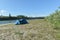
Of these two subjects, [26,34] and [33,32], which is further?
[33,32]

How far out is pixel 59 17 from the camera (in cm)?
1530

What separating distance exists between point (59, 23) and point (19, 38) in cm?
692

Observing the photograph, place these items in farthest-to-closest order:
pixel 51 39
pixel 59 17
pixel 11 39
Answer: pixel 59 17 → pixel 51 39 → pixel 11 39

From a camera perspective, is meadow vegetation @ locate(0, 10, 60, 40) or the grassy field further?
meadow vegetation @ locate(0, 10, 60, 40)

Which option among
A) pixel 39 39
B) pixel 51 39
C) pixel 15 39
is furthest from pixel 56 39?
pixel 15 39

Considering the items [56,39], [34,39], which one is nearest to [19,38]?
[34,39]

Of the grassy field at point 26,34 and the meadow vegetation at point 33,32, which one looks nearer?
the grassy field at point 26,34

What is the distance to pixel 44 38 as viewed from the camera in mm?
10992

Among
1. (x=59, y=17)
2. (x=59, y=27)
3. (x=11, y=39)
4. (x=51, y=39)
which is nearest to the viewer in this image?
(x=11, y=39)

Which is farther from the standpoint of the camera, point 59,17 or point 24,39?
point 59,17

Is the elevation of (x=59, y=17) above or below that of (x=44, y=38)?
above

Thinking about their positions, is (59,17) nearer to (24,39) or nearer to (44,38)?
(44,38)

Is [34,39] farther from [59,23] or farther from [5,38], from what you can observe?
[59,23]

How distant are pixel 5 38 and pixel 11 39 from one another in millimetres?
476
